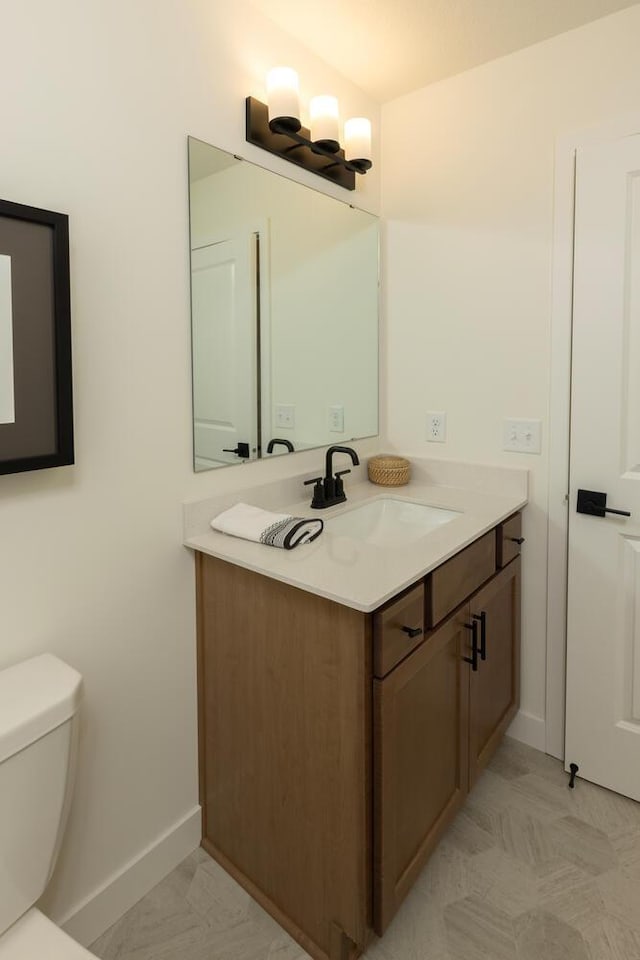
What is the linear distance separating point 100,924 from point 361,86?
262 centimetres

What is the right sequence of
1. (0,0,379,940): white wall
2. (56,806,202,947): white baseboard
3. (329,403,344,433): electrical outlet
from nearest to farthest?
(0,0,379,940): white wall → (56,806,202,947): white baseboard → (329,403,344,433): electrical outlet

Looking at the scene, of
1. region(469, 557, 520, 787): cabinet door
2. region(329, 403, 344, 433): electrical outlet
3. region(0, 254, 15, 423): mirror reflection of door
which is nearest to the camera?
region(0, 254, 15, 423): mirror reflection of door

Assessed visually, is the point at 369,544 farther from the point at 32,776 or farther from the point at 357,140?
the point at 357,140

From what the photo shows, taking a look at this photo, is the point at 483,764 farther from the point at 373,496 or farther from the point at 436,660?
the point at 373,496

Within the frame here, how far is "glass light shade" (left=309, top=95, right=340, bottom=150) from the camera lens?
1729 millimetres

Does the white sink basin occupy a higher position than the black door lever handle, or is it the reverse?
the black door lever handle

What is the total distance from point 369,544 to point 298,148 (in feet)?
4.03

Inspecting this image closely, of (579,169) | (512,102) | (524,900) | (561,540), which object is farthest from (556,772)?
(512,102)

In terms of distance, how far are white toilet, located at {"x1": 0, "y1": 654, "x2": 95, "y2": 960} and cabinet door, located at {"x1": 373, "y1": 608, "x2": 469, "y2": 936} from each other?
613mm

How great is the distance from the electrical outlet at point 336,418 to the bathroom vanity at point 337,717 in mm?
607

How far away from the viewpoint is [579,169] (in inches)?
68.2

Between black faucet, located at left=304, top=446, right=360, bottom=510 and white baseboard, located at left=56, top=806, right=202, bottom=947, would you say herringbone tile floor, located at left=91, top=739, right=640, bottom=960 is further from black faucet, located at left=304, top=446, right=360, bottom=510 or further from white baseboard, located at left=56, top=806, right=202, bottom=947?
black faucet, located at left=304, top=446, right=360, bottom=510

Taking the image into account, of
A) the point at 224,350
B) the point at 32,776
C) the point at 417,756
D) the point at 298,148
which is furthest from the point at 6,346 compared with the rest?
the point at 417,756

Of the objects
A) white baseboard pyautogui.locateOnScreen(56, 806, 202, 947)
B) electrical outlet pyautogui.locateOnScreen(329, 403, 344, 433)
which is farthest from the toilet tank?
electrical outlet pyautogui.locateOnScreen(329, 403, 344, 433)
